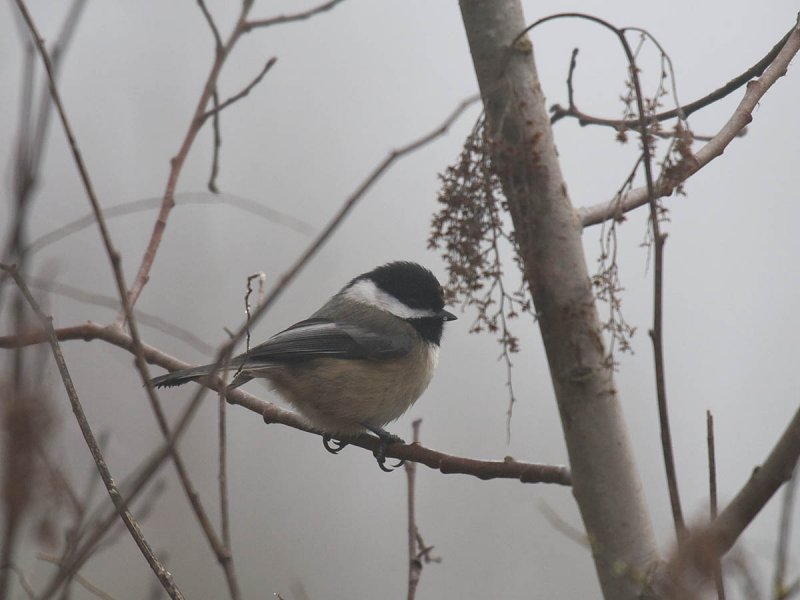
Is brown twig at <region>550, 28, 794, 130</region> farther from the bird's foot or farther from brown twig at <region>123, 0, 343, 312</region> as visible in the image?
the bird's foot

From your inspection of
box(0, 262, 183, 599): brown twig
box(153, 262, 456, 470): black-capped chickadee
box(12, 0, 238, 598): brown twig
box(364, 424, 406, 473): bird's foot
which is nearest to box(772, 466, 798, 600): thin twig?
box(12, 0, 238, 598): brown twig

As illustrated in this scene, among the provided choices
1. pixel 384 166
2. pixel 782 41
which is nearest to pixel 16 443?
pixel 384 166

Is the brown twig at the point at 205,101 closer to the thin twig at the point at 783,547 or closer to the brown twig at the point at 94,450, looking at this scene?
the brown twig at the point at 94,450

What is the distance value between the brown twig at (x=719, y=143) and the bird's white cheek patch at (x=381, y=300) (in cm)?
185

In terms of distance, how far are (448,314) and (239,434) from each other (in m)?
2.85

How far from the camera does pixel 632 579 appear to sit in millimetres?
1325

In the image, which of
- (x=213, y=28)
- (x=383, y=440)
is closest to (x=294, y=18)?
(x=213, y=28)

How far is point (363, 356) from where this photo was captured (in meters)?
3.46

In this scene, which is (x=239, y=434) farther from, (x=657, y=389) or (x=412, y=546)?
(x=657, y=389)

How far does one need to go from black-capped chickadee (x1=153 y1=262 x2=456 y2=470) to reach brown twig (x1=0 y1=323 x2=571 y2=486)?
162mm

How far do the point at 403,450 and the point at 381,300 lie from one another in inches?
60.1

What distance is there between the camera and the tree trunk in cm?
143

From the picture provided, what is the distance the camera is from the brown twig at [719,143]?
5.92ft

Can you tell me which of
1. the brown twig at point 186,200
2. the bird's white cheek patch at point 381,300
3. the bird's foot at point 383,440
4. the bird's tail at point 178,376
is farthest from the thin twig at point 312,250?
the bird's white cheek patch at point 381,300
